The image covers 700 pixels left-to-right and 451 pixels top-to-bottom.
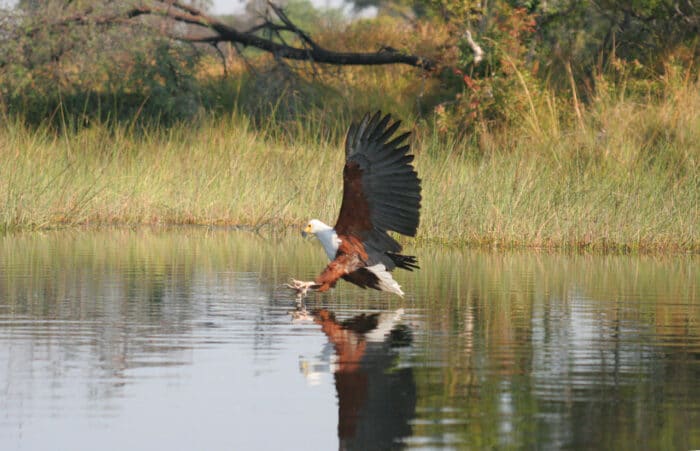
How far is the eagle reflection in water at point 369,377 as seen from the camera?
5645 millimetres

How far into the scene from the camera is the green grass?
16484 millimetres

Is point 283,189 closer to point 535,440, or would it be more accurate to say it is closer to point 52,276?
point 52,276

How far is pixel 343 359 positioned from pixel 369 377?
0.62 meters

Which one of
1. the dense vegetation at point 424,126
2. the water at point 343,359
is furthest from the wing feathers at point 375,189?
the dense vegetation at point 424,126

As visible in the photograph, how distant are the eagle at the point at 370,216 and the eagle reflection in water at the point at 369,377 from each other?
2.63 feet

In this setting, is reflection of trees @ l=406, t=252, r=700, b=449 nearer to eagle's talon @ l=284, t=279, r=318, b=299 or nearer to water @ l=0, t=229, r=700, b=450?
water @ l=0, t=229, r=700, b=450

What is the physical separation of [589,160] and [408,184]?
809cm

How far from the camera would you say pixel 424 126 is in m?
24.5

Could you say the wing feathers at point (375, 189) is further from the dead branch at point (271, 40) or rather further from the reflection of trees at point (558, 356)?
the dead branch at point (271, 40)

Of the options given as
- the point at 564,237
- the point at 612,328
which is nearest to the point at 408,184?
the point at 612,328

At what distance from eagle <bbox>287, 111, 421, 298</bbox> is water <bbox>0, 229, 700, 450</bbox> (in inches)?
10.5

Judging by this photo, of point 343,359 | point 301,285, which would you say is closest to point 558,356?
point 343,359

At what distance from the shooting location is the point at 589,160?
740 inches

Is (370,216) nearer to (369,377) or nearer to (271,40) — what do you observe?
(369,377)
